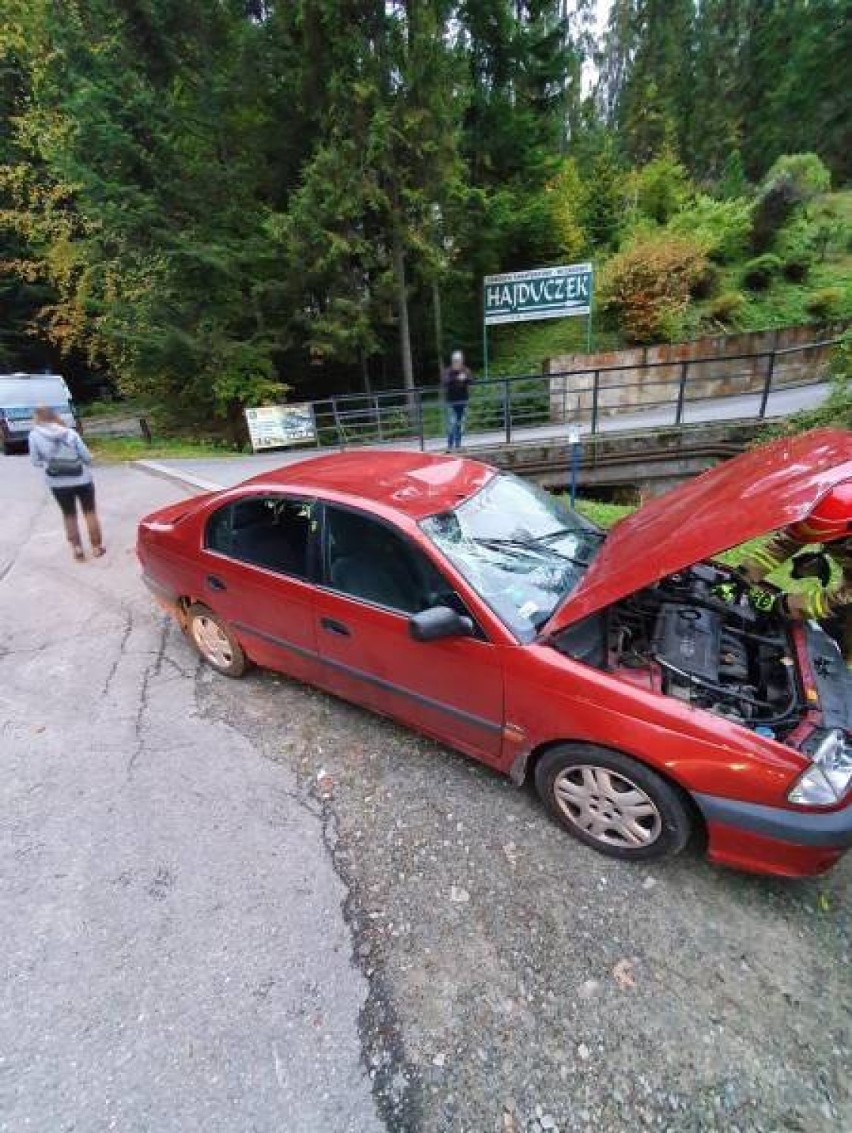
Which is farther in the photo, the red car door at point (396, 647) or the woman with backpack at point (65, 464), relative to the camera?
the woman with backpack at point (65, 464)

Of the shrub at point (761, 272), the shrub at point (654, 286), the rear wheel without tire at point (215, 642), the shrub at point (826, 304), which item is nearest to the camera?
the rear wheel without tire at point (215, 642)

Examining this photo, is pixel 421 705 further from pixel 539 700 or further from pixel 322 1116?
pixel 322 1116

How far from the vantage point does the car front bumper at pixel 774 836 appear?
1.93 meters

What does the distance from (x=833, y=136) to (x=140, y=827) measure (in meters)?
43.9

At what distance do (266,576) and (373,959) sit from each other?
199cm

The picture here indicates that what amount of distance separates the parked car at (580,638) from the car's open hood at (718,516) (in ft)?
0.03

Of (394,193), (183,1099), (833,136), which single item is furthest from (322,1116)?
(833,136)

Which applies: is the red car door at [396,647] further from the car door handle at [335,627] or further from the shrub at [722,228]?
the shrub at [722,228]

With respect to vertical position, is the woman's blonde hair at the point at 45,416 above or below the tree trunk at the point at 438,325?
below

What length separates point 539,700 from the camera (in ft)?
7.68

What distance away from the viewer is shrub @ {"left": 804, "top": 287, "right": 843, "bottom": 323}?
14.3 m

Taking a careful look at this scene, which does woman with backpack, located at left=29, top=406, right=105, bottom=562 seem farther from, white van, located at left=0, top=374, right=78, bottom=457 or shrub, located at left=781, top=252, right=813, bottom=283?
shrub, located at left=781, top=252, right=813, bottom=283

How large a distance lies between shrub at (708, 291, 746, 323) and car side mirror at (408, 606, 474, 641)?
1640 centimetres

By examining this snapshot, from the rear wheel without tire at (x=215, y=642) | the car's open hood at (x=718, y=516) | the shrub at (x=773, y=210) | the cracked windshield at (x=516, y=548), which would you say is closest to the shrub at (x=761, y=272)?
the shrub at (x=773, y=210)
